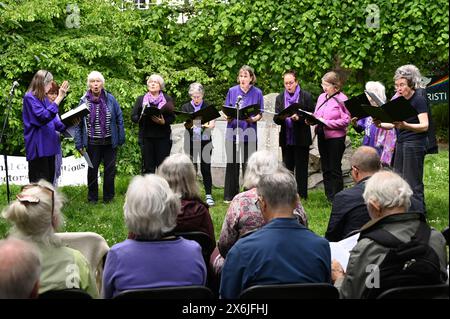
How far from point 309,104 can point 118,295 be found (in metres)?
7.02

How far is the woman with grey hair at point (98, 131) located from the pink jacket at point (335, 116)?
9.10 ft

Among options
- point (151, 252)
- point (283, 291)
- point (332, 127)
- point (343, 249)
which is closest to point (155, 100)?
point (332, 127)

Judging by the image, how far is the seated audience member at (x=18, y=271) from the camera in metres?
3.10

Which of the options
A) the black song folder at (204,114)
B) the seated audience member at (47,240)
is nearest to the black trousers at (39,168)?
the black song folder at (204,114)

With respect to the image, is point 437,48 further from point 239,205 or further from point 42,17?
point 239,205

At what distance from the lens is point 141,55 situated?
50.3ft

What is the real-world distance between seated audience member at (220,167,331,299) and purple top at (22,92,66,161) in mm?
5702

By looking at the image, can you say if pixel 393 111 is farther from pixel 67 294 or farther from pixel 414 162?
pixel 67 294

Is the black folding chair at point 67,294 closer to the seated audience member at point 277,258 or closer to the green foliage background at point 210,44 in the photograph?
the seated audience member at point 277,258

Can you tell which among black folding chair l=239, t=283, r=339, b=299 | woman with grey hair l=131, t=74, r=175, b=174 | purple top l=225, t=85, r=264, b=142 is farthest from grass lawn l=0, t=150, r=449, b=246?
black folding chair l=239, t=283, r=339, b=299

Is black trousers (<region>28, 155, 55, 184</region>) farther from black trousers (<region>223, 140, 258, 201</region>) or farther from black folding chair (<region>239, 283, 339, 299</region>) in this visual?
black folding chair (<region>239, 283, 339, 299</region>)

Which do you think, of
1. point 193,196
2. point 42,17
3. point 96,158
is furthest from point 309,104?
point 42,17

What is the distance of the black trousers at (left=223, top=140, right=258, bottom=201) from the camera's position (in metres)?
10.5

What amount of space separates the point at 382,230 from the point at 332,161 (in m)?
5.92
